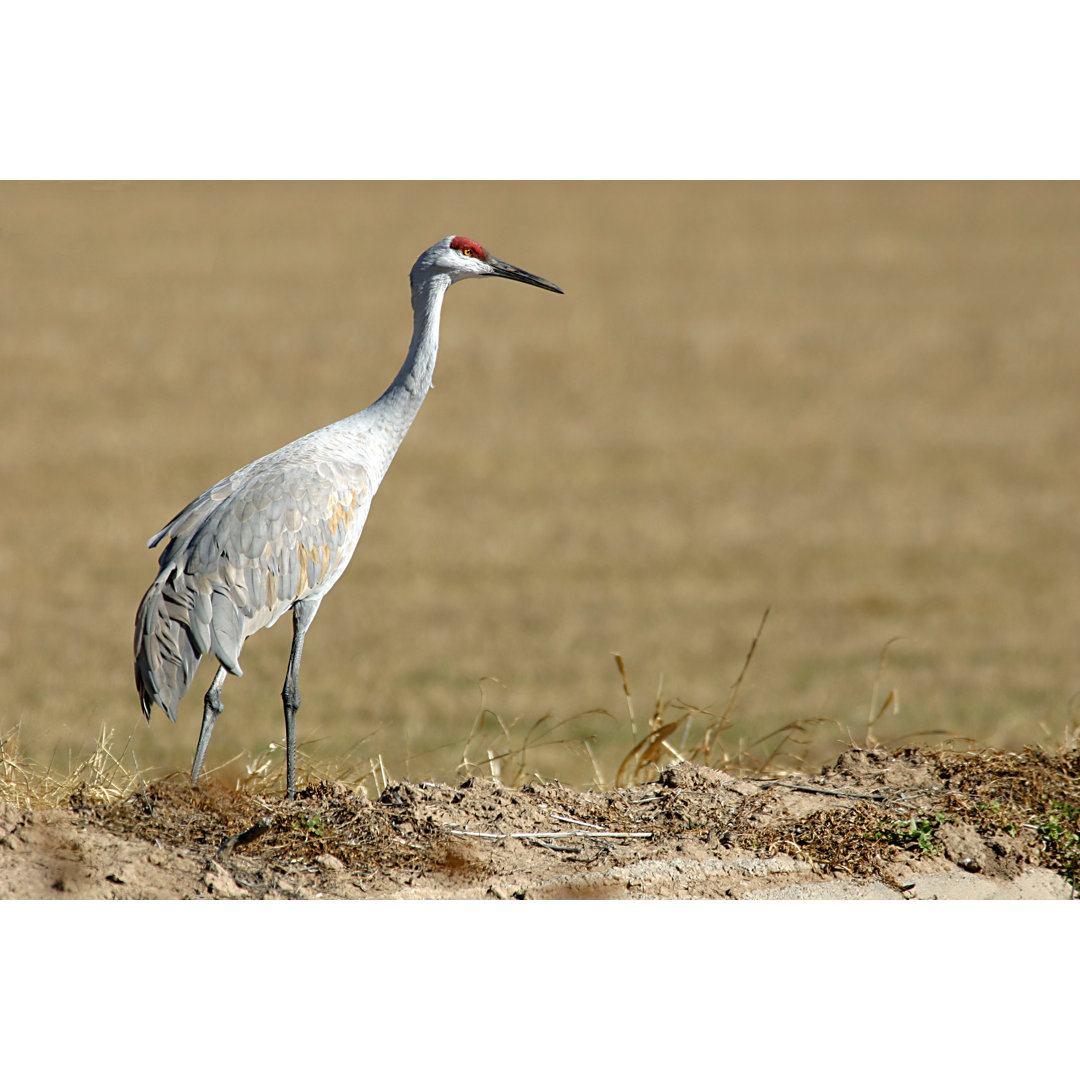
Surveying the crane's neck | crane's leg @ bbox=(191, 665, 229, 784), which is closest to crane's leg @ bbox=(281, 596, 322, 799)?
crane's leg @ bbox=(191, 665, 229, 784)

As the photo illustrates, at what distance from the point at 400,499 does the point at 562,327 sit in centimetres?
779

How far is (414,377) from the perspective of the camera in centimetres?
582

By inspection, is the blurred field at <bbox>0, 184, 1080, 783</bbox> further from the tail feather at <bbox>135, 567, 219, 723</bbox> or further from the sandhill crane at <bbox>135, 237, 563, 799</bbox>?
the tail feather at <bbox>135, 567, 219, 723</bbox>

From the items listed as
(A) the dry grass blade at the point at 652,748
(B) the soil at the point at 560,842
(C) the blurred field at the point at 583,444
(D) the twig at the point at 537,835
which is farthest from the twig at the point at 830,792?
(C) the blurred field at the point at 583,444

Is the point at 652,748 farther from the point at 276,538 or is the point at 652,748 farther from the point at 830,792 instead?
the point at 276,538

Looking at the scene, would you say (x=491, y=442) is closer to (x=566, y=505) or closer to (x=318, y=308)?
(x=566, y=505)

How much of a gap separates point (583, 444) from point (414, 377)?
15952 millimetres

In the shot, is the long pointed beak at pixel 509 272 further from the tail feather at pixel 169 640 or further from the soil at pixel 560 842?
the soil at pixel 560 842

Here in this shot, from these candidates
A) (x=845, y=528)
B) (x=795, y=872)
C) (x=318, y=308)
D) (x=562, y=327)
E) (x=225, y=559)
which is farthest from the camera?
(x=562, y=327)

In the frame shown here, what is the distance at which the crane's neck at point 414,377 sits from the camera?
5.73 m

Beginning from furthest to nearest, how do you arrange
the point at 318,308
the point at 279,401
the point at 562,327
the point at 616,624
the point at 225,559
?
the point at 562,327 → the point at 318,308 → the point at 279,401 → the point at 616,624 → the point at 225,559

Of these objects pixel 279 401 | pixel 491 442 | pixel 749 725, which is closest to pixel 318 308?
pixel 279 401

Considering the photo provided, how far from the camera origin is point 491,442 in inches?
859

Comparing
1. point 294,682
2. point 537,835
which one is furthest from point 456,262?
point 537,835
